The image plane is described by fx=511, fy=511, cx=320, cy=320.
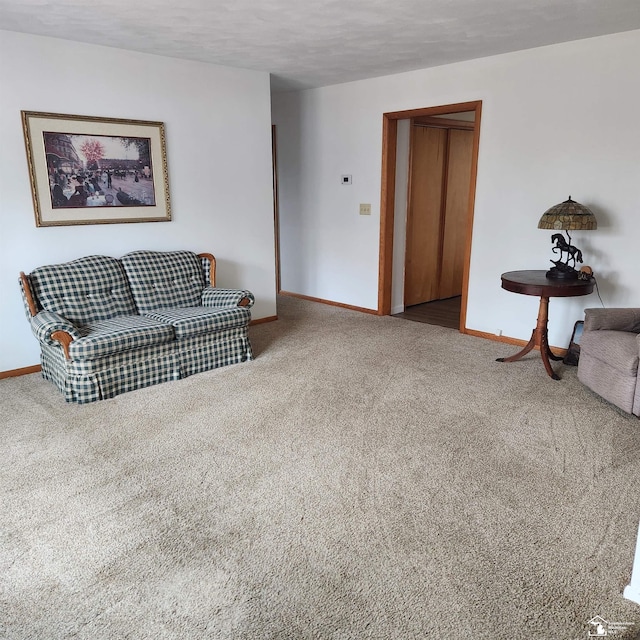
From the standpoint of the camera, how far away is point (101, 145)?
400cm

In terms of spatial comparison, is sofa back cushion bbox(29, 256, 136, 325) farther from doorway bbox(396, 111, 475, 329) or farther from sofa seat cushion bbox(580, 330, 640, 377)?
sofa seat cushion bbox(580, 330, 640, 377)

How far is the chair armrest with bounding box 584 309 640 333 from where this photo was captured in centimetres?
345

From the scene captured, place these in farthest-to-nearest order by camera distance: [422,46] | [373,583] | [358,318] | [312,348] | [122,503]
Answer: [358,318], [312,348], [422,46], [122,503], [373,583]

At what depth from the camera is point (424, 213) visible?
5961 millimetres

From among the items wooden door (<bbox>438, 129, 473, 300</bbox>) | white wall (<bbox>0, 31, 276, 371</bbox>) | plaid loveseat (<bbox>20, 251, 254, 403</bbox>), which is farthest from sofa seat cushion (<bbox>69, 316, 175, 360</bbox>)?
wooden door (<bbox>438, 129, 473, 300</bbox>)

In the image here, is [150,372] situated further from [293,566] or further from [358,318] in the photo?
[358,318]

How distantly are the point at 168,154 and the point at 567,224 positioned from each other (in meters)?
3.23

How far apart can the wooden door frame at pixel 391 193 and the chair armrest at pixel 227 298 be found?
1906 millimetres

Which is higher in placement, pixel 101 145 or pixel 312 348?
pixel 101 145

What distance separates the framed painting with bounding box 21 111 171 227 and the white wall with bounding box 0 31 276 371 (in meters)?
0.07

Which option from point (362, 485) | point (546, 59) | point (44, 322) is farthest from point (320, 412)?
point (546, 59)

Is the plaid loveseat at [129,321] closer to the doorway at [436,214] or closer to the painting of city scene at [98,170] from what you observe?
the painting of city scene at [98,170]

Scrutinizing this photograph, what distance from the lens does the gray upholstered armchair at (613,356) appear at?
10.1 feet

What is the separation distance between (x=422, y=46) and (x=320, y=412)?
9.44ft
